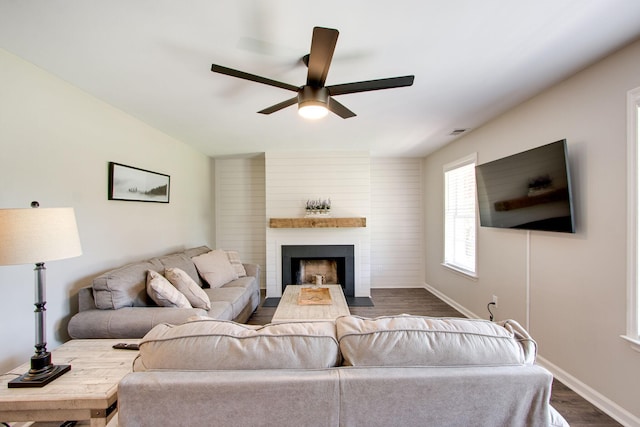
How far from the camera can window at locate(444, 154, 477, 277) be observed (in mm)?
3680

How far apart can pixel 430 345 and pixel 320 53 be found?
4.92 ft

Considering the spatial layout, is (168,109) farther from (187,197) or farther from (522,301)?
(522,301)

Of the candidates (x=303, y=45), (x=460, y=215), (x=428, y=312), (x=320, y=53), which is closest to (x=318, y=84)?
(x=303, y=45)

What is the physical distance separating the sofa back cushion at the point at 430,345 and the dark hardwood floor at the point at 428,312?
1505 mm

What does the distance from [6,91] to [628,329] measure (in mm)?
4376

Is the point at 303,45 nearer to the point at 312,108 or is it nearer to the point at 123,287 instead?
the point at 312,108

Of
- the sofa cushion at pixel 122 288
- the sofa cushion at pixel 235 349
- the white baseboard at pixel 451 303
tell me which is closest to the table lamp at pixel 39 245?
the sofa cushion at pixel 235 349

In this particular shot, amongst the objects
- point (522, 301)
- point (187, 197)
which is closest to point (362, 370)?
point (522, 301)

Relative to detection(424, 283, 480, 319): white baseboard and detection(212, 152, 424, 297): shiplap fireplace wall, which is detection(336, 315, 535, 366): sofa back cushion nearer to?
detection(424, 283, 480, 319): white baseboard

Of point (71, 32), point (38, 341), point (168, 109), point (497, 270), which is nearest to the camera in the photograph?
point (38, 341)

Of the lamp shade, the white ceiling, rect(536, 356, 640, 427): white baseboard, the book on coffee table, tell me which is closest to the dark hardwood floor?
rect(536, 356, 640, 427): white baseboard

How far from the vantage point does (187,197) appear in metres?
4.14

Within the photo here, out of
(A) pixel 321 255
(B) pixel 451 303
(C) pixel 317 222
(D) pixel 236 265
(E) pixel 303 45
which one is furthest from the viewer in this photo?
(A) pixel 321 255

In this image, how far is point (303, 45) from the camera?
5.61 feet
